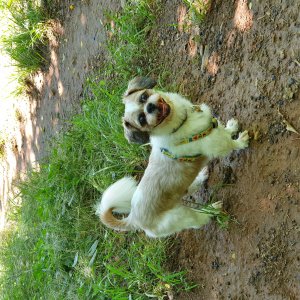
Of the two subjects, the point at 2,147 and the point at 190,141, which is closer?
the point at 190,141

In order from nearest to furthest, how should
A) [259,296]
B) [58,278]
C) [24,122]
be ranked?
[259,296] → [58,278] → [24,122]

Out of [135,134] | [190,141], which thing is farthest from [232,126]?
[135,134]

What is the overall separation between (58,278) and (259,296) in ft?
9.95

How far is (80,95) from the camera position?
561 centimetres

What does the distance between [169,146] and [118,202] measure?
769 mm

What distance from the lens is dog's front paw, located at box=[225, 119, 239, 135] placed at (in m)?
3.33

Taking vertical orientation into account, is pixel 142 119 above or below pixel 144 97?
below

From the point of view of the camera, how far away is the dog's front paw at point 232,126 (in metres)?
3.33

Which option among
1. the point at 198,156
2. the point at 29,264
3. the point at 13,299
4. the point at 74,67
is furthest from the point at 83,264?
the point at 74,67

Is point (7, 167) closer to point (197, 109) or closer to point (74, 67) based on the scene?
point (74, 67)

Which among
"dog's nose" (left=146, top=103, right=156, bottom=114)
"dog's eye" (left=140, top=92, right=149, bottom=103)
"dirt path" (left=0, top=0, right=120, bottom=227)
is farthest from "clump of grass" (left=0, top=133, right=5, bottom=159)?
"dog's nose" (left=146, top=103, right=156, bottom=114)

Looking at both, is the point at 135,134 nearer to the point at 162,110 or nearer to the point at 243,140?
the point at 162,110

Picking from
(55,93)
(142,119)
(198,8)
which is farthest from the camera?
(55,93)

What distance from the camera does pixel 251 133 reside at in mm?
3221
